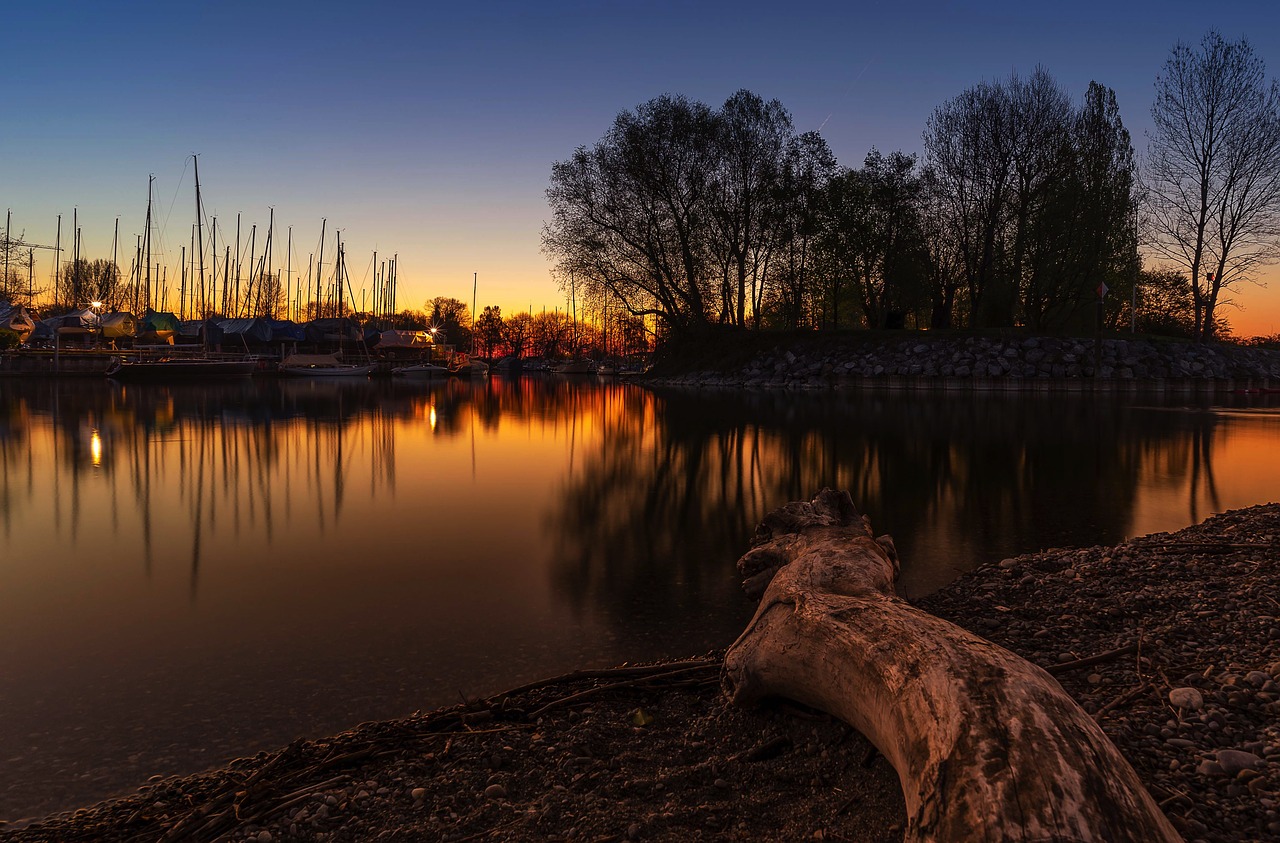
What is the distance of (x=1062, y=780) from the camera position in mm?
2057

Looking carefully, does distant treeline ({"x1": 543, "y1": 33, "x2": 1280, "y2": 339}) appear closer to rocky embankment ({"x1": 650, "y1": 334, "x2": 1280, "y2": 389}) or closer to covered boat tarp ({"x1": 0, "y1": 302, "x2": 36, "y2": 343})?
rocky embankment ({"x1": 650, "y1": 334, "x2": 1280, "y2": 389})

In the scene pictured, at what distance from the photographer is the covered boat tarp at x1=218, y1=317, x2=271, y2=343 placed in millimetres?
72938

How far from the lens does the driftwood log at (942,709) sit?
6.63 ft

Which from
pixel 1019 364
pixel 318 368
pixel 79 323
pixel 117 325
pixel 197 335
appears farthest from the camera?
pixel 197 335

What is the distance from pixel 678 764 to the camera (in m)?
3.21

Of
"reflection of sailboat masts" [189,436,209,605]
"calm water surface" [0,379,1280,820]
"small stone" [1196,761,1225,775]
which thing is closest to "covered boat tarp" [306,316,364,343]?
"calm water surface" [0,379,1280,820]

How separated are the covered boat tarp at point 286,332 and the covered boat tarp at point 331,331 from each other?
81cm

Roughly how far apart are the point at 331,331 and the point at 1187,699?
85035mm

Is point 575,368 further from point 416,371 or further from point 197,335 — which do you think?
point 197,335

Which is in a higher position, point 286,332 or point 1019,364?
point 286,332

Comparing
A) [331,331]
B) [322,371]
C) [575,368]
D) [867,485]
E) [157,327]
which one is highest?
[331,331]

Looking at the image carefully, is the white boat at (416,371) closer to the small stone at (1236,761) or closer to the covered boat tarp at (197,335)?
the covered boat tarp at (197,335)

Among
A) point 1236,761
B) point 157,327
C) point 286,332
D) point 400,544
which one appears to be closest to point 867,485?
point 400,544

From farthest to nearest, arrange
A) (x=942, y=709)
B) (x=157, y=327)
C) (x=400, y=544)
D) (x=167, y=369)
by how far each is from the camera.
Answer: (x=157, y=327), (x=167, y=369), (x=400, y=544), (x=942, y=709)
